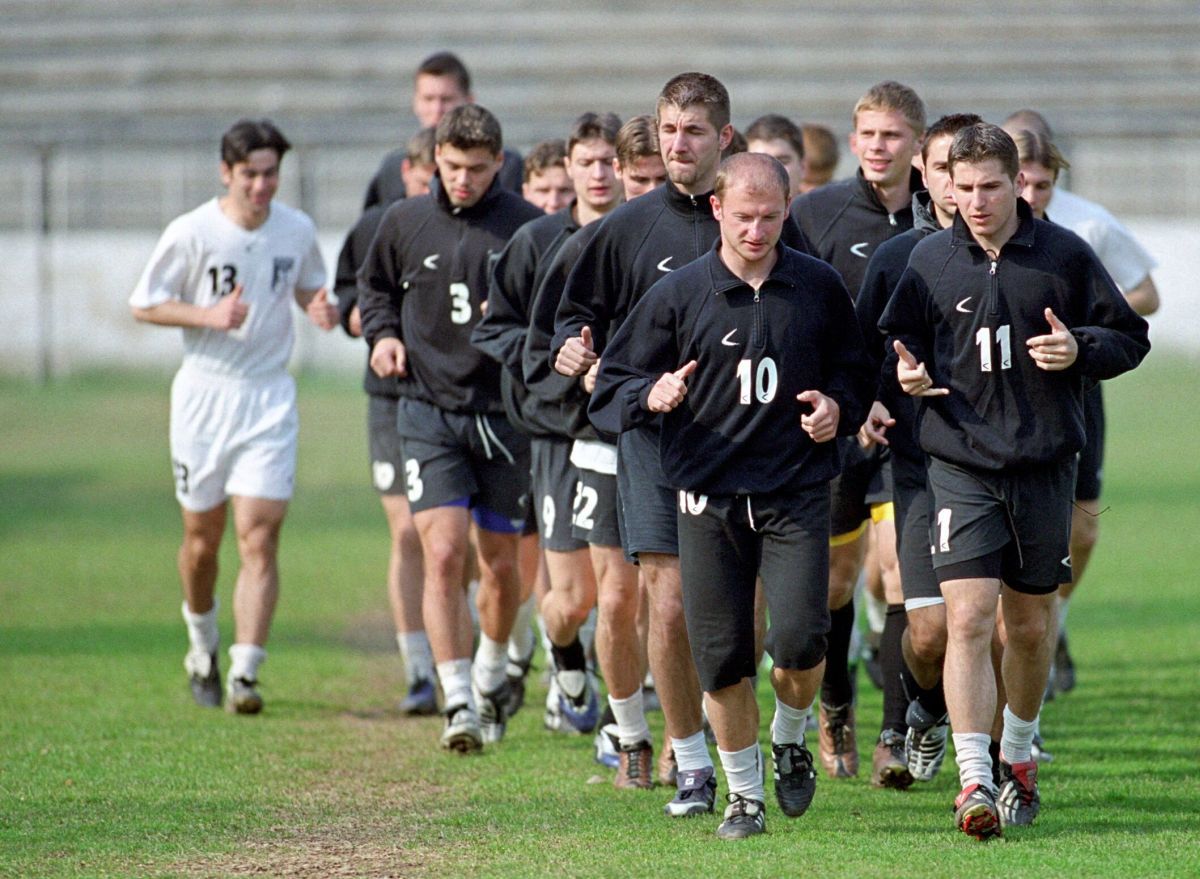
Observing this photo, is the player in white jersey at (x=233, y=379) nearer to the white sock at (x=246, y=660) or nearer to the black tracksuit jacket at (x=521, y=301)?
the white sock at (x=246, y=660)

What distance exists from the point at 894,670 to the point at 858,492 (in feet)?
2.35

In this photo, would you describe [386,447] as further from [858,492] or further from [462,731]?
[858,492]

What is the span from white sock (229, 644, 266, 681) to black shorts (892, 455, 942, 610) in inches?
134

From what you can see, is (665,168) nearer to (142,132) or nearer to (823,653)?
(823,653)

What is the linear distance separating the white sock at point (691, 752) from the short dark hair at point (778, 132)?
3333 millimetres

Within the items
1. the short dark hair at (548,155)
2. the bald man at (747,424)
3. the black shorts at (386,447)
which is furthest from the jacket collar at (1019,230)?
the black shorts at (386,447)

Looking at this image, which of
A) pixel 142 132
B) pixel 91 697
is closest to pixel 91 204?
pixel 142 132

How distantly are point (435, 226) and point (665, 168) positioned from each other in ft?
5.74

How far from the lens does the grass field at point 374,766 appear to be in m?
5.64

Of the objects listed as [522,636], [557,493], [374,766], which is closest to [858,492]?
[557,493]

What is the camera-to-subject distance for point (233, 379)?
900 centimetres

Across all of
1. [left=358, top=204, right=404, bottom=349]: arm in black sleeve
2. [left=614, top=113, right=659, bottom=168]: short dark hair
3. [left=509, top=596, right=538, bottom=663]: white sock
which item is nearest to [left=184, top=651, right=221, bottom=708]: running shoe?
[left=509, top=596, right=538, bottom=663]: white sock

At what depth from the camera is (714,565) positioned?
589 centimetres

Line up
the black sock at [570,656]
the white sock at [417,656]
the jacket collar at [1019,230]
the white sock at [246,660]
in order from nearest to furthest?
1. the jacket collar at [1019,230]
2. the black sock at [570,656]
3. the white sock at [246,660]
4. the white sock at [417,656]
